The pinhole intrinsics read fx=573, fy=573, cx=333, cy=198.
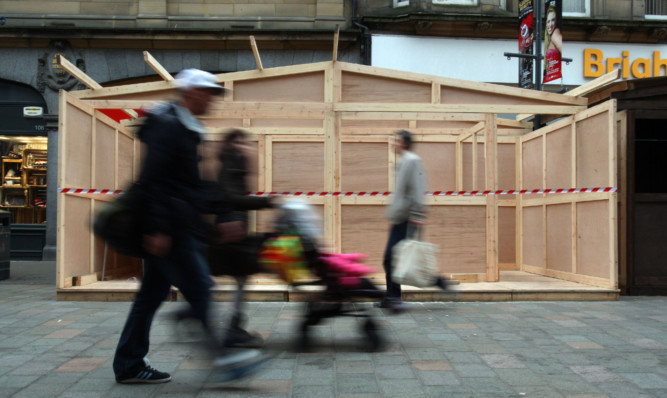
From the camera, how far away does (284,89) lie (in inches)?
324

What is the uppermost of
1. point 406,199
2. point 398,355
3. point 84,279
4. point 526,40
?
point 526,40

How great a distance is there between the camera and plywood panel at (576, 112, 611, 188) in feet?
24.1

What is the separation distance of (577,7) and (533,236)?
8.30m

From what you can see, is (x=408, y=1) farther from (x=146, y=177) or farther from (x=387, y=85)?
(x=146, y=177)

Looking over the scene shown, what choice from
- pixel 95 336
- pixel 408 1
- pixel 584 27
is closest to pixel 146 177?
pixel 95 336

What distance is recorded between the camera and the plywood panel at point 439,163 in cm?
917

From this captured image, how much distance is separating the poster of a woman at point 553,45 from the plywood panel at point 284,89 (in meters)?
5.25

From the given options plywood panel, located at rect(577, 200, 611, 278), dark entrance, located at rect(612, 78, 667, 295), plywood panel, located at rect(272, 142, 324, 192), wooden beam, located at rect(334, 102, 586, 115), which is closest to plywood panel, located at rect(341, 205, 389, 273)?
plywood panel, located at rect(272, 142, 324, 192)

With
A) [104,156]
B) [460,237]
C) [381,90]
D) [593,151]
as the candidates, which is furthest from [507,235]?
[104,156]

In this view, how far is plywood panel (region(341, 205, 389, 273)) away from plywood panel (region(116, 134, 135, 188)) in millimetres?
3487

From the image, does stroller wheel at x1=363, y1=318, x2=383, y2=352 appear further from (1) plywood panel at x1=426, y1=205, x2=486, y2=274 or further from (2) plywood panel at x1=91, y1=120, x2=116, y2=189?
(2) plywood panel at x1=91, y1=120, x2=116, y2=189

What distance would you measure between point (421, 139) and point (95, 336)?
5.77 meters

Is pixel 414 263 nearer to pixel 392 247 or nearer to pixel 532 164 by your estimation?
pixel 392 247

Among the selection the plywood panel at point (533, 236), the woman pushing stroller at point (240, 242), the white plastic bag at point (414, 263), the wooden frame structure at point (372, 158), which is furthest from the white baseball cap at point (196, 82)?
the plywood panel at point (533, 236)
